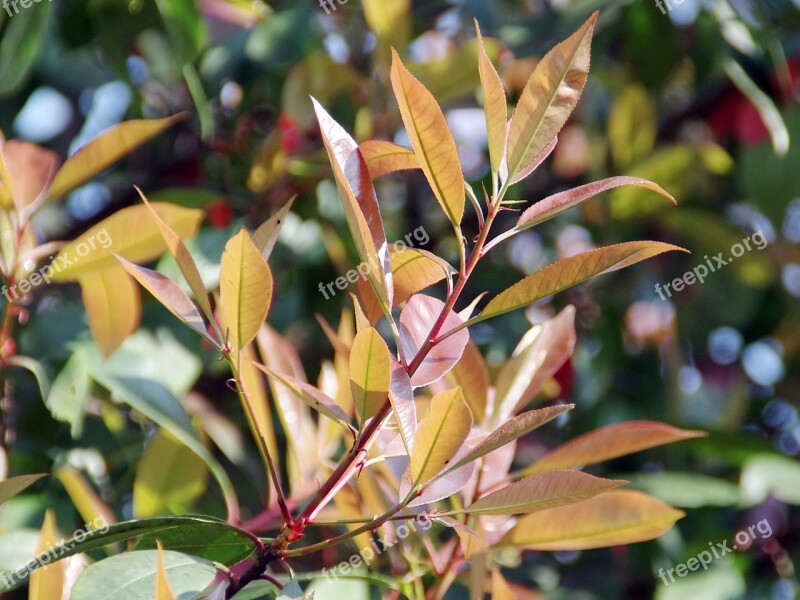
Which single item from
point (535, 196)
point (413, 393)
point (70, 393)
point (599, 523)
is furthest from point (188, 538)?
point (535, 196)

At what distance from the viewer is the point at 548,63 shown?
0.54 meters

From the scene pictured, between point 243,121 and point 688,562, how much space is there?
0.93 m

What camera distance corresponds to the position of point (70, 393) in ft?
3.10

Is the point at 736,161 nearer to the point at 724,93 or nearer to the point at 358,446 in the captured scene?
the point at 724,93

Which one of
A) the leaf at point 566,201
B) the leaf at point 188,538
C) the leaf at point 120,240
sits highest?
the leaf at point 566,201

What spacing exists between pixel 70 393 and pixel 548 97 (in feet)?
2.00

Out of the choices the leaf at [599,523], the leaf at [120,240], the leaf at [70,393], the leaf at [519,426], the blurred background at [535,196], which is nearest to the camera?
the leaf at [519,426]

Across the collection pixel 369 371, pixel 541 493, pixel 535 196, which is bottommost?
pixel 535 196

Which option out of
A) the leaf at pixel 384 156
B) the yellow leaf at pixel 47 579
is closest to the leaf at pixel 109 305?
the yellow leaf at pixel 47 579

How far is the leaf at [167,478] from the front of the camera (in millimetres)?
906

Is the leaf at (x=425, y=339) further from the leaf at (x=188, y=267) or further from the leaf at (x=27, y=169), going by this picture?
the leaf at (x=27, y=169)

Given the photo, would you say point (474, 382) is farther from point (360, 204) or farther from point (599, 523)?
point (360, 204)

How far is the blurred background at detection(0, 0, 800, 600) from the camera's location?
1.17 metres

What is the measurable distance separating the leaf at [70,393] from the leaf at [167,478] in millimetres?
79
